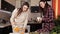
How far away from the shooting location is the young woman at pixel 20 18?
1.42m

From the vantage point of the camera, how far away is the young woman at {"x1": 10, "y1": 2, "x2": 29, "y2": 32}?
4.67ft

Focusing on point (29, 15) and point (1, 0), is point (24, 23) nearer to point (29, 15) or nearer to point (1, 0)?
point (29, 15)

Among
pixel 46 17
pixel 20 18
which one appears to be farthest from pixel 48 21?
pixel 20 18

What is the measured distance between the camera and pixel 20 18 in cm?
144

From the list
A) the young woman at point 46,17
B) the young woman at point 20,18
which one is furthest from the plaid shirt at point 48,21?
the young woman at point 20,18

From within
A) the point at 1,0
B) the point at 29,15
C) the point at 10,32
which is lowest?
the point at 10,32

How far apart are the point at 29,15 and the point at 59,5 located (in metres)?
0.25

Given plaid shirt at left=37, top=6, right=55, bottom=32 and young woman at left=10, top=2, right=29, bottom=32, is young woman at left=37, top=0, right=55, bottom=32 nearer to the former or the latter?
plaid shirt at left=37, top=6, right=55, bottom=32

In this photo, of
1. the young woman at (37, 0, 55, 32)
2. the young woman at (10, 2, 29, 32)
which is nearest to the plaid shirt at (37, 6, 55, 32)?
the young woman at (37, 0, 55, 32)

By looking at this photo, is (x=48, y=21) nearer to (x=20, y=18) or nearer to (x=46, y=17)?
(x=46, y=17)

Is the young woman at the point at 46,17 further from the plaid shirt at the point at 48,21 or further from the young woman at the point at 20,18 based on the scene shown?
the young woman at the point at 20,18

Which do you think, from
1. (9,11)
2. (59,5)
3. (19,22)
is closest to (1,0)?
(9,11)

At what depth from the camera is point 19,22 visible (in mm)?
1434

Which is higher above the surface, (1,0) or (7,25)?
(1,0)
